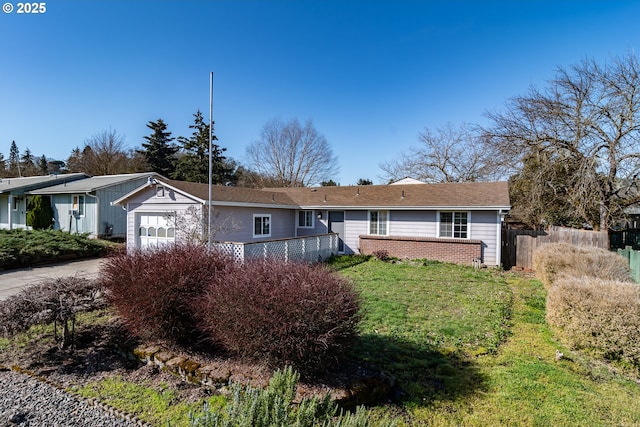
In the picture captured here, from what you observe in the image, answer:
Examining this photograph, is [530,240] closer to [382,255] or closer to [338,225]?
[382,255]

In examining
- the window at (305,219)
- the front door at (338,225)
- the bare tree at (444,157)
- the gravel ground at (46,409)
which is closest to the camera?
the gravel ground at (46,409)

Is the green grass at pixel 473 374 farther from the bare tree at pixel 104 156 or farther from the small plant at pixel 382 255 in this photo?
the bare tree at pixel 104 156

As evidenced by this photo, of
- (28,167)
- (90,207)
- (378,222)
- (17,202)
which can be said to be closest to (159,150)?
(17,202)

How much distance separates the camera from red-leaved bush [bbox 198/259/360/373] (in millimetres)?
3348

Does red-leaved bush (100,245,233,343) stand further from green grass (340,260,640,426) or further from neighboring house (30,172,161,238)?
neighboring house (30,172,161,238)

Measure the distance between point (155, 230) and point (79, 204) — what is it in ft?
29.9

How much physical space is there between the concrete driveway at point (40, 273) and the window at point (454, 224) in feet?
42.9

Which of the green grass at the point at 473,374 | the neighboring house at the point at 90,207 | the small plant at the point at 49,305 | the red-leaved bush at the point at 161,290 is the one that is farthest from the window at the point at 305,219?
the small plant at the point at 49,305

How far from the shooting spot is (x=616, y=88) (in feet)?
49.7

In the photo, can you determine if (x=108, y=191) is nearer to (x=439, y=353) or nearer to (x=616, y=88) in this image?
(x=439, y=353)

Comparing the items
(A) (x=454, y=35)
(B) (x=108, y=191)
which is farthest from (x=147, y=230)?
(A) (x=454, y=35)

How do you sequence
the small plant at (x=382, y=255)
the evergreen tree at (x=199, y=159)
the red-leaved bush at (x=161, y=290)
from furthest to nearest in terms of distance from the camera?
the evergreen tree at (x=199, y=159) < the small plant at (x=382, y=255) < the red-leaved bush at (x=161, y=290)

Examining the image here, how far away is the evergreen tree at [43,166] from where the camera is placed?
40125 millimetres

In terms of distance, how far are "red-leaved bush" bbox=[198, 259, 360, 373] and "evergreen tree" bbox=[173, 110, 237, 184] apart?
106ft
